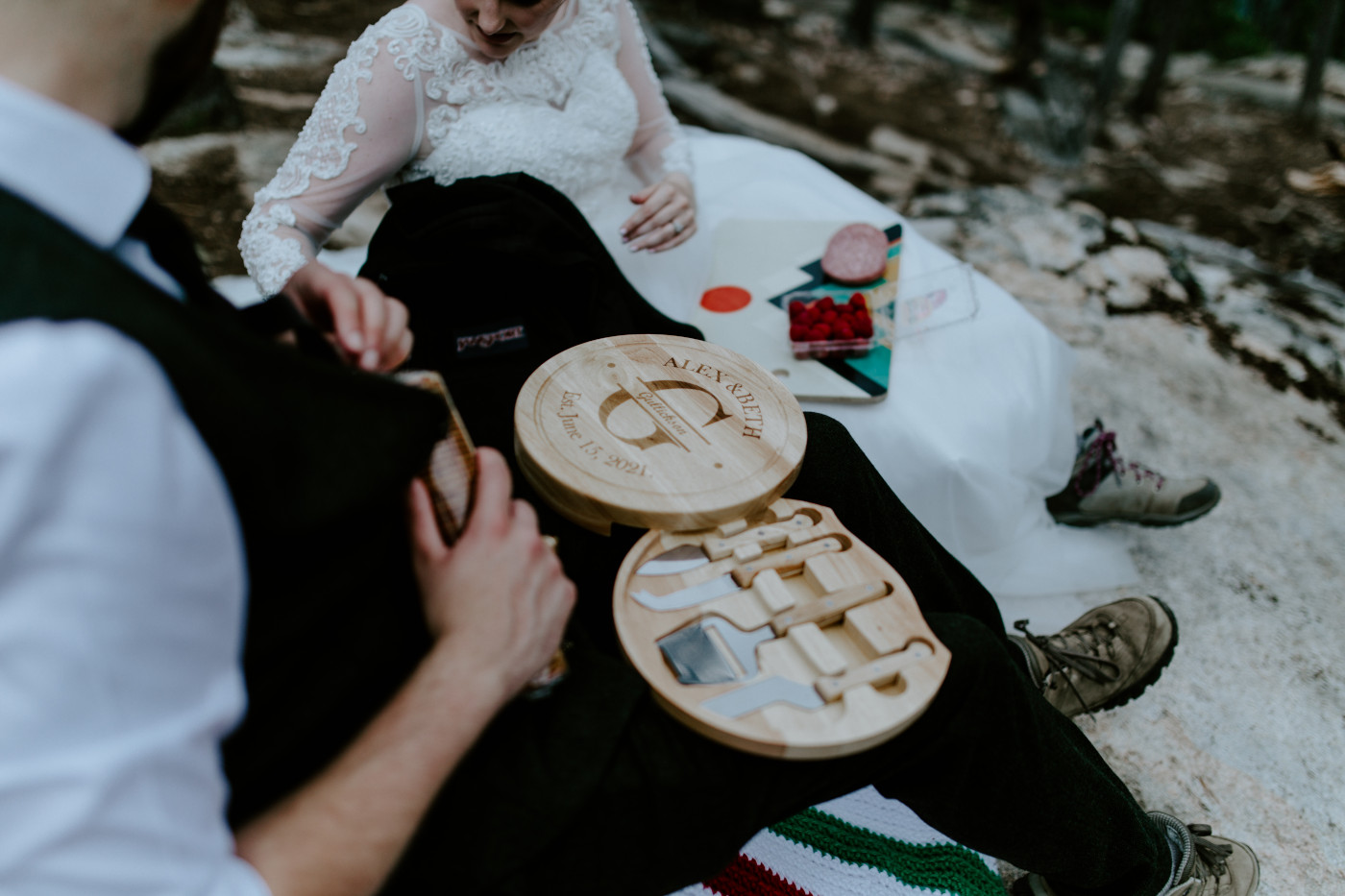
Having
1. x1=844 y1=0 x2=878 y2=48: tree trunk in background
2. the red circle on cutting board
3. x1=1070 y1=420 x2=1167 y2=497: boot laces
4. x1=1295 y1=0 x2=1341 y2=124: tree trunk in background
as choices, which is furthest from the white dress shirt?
x1=844 y1=0 x2=878 y2=48: tree trunk in background

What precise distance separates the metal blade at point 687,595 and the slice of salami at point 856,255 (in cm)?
124

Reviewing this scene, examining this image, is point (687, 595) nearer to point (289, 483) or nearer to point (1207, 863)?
point (289, 483)

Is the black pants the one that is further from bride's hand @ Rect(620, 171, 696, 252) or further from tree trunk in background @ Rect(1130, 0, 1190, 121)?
tree trunk in background @ Rect(1130, 0, 1190, 121)

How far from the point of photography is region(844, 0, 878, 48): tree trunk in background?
5.29 m

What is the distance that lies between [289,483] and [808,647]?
0.56m

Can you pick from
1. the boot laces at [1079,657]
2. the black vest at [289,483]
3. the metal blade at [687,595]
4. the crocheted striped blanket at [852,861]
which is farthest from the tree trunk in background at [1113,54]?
the black vest at [289,483]

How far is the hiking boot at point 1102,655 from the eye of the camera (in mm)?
1487

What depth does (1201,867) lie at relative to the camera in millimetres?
1300

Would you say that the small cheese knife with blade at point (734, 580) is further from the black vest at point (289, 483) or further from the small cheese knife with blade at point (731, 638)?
the black vest at point (289, 483)

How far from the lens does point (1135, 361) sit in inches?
102

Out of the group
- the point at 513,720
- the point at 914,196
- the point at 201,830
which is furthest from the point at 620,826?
the point at 914,196

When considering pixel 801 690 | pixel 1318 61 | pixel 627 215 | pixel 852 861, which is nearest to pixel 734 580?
pixel 801 690

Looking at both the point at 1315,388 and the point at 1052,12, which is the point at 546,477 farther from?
the point at 1052,12

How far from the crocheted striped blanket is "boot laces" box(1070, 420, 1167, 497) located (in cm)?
101
